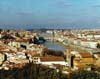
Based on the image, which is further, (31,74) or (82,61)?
(82,61)

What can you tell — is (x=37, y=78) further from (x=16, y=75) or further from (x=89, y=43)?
(x=89, y=43)

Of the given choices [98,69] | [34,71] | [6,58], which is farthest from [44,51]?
[34,71]

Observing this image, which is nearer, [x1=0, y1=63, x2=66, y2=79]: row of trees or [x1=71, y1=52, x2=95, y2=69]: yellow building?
[x1=0, y1=63, x2=66, y2=79]: row of trees

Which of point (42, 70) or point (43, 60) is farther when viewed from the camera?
point (43, 60)

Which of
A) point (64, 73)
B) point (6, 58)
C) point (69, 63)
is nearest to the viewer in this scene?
point (64, 73)

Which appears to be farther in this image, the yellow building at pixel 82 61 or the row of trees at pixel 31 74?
the yellow building at pixel 82 61

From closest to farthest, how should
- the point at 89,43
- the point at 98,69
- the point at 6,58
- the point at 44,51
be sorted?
the point at 98,69
the point at 6,58
the point at 44,51
the point at 89,43

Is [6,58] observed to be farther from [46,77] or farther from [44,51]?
[46,77]

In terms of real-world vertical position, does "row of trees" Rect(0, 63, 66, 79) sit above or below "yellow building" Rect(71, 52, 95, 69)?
above

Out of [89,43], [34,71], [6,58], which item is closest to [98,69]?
[34,71]

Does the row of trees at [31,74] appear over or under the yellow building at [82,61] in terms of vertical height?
over
